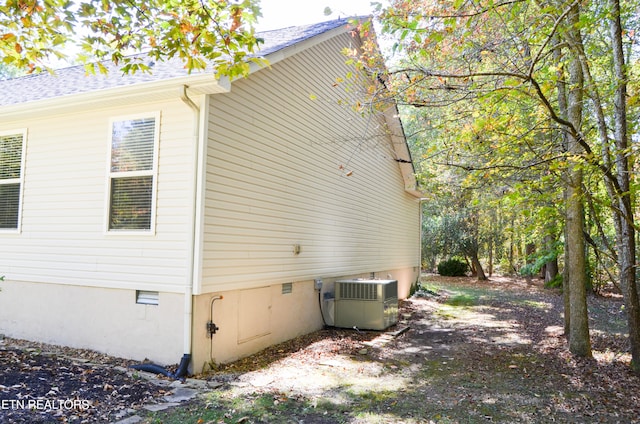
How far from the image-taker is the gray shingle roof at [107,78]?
6164 mm

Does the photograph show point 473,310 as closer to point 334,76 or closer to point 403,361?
point 403,361

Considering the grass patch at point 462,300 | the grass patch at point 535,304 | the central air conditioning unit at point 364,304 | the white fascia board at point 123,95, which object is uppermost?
the white fascia board at point 123,95

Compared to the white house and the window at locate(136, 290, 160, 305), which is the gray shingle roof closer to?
the white house

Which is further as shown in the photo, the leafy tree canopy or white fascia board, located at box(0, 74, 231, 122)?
white fascia board, located at box(0, 74, 231, 122)

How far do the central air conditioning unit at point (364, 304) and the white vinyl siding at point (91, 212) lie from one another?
405 cm

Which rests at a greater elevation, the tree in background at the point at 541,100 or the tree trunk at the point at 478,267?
the tree in background at the point at 541,100

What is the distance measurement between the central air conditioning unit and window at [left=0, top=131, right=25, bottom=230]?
584 cm

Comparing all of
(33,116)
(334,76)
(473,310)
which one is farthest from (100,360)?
(473,310)

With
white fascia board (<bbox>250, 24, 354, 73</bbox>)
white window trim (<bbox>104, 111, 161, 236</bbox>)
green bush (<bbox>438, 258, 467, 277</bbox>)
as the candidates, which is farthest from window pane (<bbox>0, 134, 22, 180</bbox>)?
green bush (<bbox>438, 258, 467, 277</bbox>)

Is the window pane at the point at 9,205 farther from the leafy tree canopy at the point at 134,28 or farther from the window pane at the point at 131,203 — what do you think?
the leafy tree canopy at the point at 134,28

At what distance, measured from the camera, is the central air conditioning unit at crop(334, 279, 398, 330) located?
8.73 m

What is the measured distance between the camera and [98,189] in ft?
21.3

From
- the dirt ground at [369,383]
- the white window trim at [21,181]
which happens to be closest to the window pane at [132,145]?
the white window trim at [21,181]

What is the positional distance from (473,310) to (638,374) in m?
6.60
